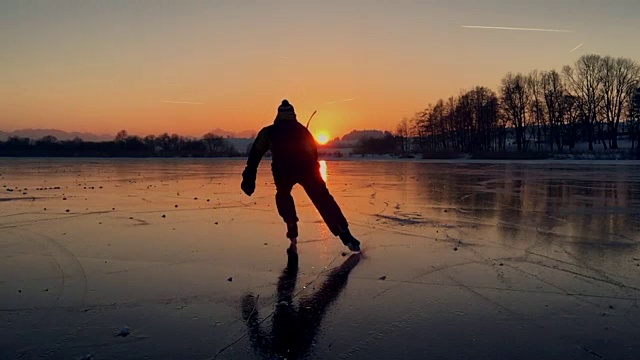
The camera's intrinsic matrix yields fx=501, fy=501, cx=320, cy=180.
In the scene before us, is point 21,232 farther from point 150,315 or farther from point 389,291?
point 389,291

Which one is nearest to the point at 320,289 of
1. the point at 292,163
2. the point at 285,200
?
the point at 285,200

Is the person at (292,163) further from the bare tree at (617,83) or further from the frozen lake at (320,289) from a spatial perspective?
the bare tree at (617,83)

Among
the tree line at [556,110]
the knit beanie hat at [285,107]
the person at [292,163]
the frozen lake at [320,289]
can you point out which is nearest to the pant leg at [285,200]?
the person at [292,163]

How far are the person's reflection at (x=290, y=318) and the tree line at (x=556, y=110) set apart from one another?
70318 mm

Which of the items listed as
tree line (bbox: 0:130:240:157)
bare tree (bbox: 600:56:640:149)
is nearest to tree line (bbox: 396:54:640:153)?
bare tree (bbox: 600:56:640:149)

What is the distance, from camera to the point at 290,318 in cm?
416

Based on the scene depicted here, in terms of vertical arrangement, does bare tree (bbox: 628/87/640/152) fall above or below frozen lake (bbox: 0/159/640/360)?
above

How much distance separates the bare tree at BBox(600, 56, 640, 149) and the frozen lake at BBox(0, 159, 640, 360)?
7072 centimetres

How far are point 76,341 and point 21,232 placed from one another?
578 centimetres

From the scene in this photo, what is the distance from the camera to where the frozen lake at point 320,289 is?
3.64m

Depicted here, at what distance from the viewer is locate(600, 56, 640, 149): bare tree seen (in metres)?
69.8

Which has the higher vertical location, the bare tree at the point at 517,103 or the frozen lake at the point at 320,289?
the bare tree at the point at 517,103

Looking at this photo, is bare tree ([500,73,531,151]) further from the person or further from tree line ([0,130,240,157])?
the person

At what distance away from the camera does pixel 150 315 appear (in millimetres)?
4277
